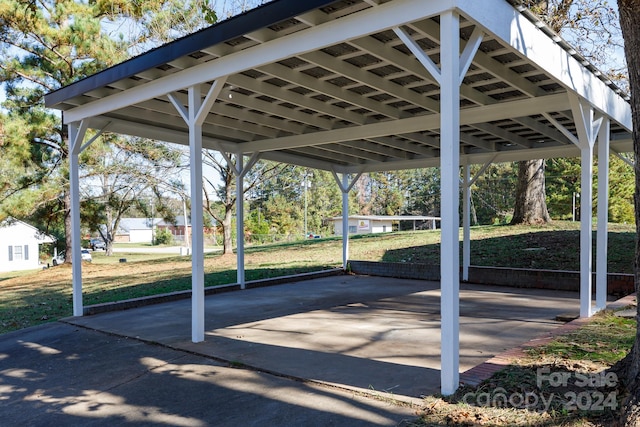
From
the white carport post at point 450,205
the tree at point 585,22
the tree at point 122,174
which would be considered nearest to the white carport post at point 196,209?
the white carport post at point 450,205

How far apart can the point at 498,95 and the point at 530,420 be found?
502 centimetres

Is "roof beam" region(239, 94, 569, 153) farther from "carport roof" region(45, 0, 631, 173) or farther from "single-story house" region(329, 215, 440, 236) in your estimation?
"single-story house" region(329, 215, 440, 236)

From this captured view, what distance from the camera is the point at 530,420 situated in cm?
291

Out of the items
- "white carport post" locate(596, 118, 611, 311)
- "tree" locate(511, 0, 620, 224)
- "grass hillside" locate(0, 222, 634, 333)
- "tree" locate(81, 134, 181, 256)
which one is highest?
"tree" locate(511, 0, 620, 224)

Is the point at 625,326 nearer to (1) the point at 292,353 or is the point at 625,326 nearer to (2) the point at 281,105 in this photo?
(1) the point at 292,353

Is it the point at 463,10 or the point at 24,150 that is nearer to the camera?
the point at 463,10

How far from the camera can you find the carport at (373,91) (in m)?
3.65

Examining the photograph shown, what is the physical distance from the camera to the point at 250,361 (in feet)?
15.1

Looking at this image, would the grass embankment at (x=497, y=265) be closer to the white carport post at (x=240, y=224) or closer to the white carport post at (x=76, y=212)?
the white carport post at (x=76, y=212)

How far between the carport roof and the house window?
97.2ft

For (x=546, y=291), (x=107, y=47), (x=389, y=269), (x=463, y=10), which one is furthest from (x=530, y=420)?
(x=107, y=47)

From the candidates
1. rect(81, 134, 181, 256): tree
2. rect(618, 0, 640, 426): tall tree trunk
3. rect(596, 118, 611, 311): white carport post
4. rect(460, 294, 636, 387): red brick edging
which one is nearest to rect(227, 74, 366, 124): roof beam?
rect(596, 118, 611, 311): white carport post

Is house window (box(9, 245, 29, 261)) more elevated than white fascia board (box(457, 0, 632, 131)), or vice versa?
white fascia board (box(457, 0, 632, 131))

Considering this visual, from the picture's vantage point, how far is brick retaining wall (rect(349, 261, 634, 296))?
8729 mm
